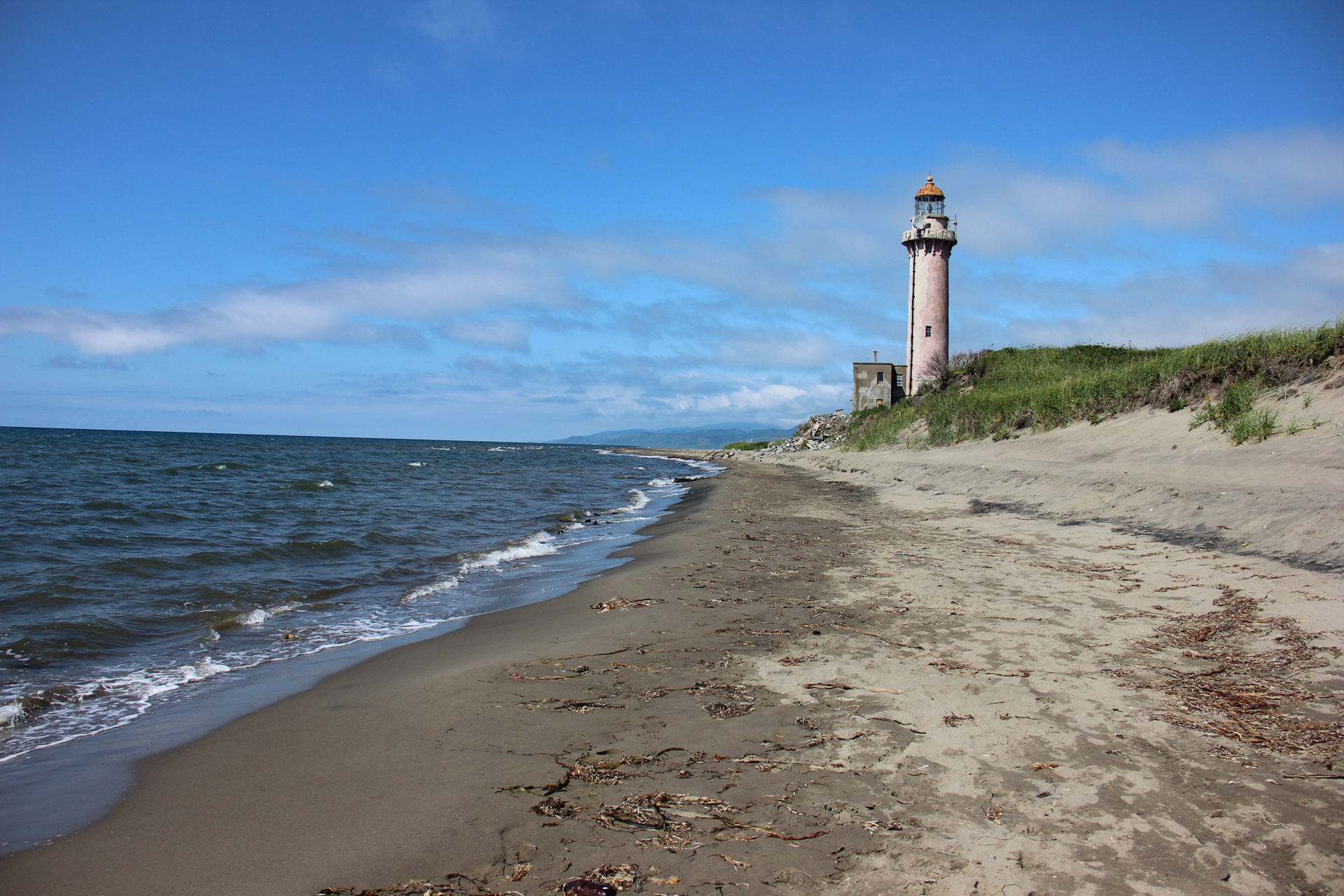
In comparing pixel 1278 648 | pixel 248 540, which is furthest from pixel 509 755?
pixel 248 540

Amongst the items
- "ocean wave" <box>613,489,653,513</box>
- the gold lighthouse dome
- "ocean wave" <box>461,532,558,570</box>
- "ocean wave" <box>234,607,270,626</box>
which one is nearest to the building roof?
the gold lighthouse dome

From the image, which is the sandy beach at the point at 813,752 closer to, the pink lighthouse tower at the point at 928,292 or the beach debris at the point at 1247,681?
the beach debris at the point at 1247,681

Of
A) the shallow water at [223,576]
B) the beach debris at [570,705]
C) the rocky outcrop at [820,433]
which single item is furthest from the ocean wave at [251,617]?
the rocky outcrop at [820,433]

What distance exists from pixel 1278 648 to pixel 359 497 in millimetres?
20058

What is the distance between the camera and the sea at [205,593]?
440 centimetres

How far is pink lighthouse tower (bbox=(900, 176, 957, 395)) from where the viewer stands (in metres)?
42.1

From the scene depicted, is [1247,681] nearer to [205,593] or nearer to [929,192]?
[205,593]

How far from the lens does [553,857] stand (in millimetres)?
2621

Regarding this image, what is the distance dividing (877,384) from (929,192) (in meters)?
12.6

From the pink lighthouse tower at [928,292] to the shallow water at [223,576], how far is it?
26686mm

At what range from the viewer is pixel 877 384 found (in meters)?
47.0

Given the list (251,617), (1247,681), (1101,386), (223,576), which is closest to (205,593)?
(223,576)

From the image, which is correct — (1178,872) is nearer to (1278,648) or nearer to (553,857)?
(553,857)

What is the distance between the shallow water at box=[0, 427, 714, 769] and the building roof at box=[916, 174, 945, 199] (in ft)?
106
